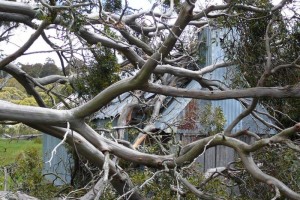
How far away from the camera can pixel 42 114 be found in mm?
6746

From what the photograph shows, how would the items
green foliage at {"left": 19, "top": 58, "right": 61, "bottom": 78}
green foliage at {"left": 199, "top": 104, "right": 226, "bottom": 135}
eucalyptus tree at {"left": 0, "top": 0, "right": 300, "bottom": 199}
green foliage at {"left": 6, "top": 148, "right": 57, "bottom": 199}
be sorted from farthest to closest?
green foliage at {"left": 19, "top": 58, "right": 61, "bottom": 78}, green foliage at {"left": 199, "top": 104, "right": 226, "bottom": 135}, green foliage at {"left": 6, "top": 148, "right": 57, "bottom": 199}, eucalyptus tree at {"left": 0, "top": 0, "right": 300, "bottom": 199}

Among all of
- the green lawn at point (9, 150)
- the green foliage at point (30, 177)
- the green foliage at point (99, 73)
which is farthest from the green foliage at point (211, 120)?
the green lawn at point (9, 150)

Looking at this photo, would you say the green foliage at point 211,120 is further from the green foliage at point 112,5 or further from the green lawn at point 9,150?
the green lawn at point 9,150

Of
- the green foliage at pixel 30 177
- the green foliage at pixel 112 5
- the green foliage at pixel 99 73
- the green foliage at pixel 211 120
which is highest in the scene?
the green foliage at pixel 112 5

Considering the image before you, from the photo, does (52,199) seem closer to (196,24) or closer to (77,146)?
(77,146)

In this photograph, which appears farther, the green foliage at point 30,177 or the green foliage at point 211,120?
the green foliage at point 211,120

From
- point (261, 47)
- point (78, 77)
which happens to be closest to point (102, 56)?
point (78, 77)

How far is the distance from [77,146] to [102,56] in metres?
1.76

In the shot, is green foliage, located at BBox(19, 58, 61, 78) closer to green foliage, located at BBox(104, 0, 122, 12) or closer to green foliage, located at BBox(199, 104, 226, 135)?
green foliage, located at BBox(104, 0, 122, 12)

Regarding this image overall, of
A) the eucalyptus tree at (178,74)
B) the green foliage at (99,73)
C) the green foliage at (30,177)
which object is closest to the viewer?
the eucalyptus tree at (178,74)

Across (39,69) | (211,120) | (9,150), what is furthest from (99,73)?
(9,150)

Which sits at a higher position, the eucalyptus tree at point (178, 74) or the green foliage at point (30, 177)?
the eucalyptus tree at point (178, 74)

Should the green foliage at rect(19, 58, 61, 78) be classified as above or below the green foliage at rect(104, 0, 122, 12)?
below

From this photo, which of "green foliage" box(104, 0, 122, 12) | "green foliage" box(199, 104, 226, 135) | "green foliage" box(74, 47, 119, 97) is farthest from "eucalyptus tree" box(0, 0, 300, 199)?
"green foliage" box(199, 104, 226, 135)
